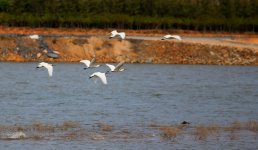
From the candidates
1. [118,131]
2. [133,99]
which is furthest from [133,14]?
[118,131]

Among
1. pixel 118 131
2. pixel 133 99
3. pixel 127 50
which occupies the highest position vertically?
pixel 118 131

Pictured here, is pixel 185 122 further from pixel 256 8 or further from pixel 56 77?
pixel 256 8

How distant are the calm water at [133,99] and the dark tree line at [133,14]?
24.3 metres

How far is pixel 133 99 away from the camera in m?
39.8

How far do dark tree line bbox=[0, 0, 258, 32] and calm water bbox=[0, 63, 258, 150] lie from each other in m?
24.3

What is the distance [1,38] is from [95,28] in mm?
24702

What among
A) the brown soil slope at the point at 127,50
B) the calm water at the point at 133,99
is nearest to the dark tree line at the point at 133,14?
the brown soil slope at the point at 127,50

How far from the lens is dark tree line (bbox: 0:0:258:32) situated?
285 feet

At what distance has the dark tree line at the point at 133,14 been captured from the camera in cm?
8694

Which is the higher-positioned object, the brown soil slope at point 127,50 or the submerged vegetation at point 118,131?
the submerged vegetation at point 118,131

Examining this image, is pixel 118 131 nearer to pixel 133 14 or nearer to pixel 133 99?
pixel 133 99

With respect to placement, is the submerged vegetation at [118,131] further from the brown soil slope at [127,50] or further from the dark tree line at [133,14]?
the dark tree line at [133,14]

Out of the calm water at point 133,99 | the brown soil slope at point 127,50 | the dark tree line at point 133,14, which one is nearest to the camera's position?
the calm water at point 133,99

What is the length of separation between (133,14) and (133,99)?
173ft
